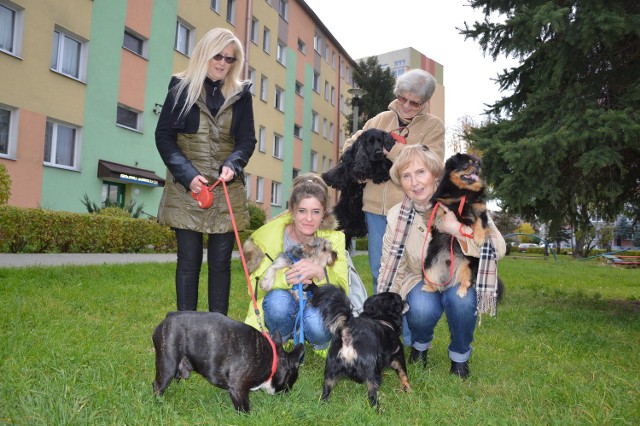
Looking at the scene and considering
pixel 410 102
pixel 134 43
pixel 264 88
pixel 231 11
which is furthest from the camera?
pixel 264 88

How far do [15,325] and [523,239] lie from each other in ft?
218

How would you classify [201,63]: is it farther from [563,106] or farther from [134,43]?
[134,43]

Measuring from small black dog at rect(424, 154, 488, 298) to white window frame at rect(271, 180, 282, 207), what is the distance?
23659 mm

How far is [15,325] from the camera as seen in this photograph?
13.1 feet

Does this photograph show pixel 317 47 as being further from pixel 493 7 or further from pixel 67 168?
pixel 493 7

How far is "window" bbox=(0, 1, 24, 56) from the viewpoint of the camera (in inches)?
510

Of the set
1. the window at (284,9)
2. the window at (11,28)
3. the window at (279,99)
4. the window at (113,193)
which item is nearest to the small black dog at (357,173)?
the window at (11,28)

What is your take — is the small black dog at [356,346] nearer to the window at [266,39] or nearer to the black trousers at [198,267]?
the black trousers at [198,267]

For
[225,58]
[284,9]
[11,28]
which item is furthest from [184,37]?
[225,58]

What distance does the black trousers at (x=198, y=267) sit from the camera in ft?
11.3

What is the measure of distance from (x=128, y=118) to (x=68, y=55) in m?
2.81

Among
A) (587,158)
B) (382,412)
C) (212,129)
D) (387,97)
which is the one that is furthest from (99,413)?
(387,97)

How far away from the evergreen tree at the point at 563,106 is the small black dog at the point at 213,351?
4.41 meters

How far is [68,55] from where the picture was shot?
14.7 metres
